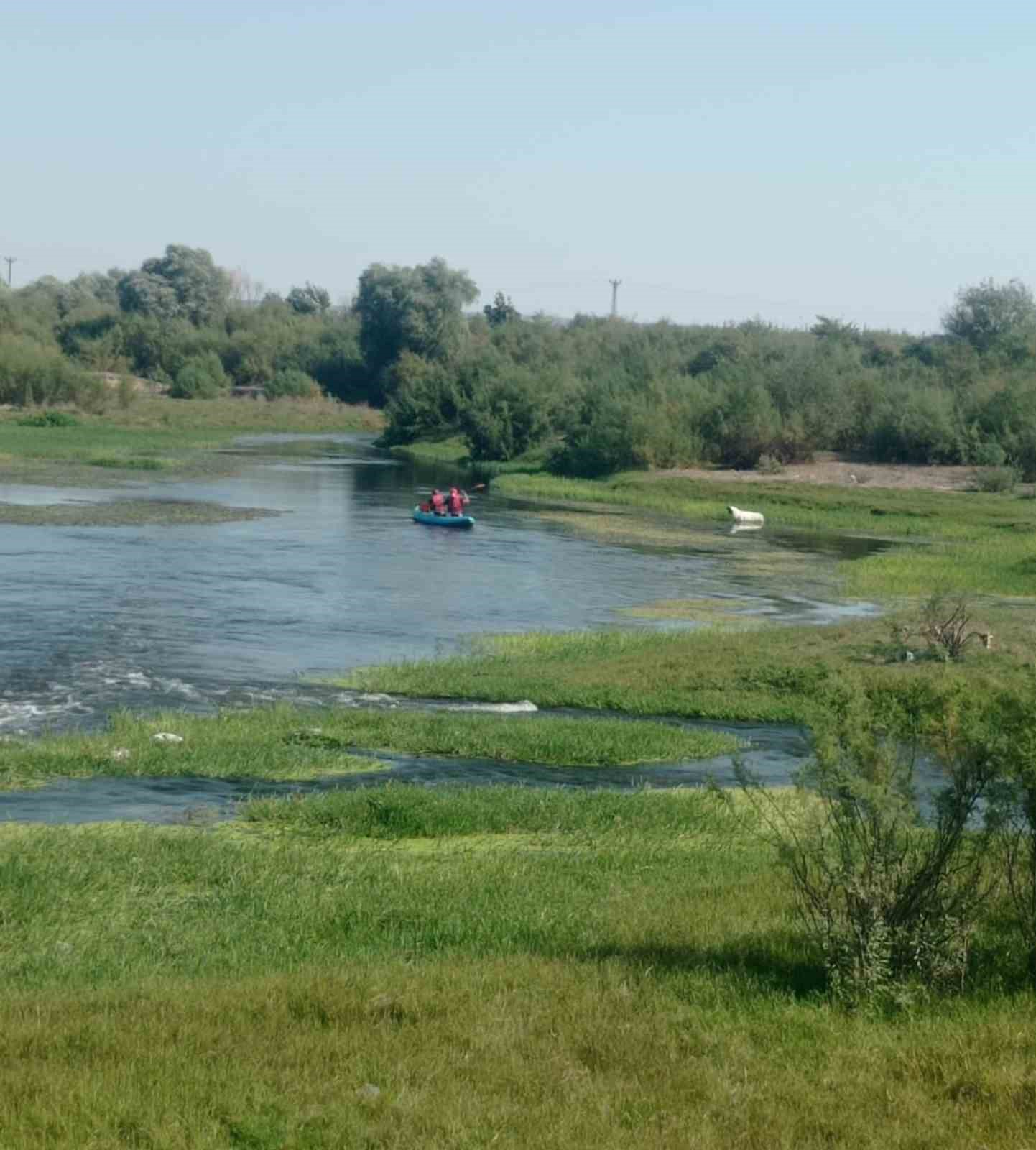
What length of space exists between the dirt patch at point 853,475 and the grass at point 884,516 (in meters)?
1.72

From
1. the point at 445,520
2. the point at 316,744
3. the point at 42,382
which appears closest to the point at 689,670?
the point at 316,744

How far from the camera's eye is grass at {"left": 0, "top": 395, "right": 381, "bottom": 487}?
67.8 metres

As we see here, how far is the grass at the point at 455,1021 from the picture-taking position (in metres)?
6.82

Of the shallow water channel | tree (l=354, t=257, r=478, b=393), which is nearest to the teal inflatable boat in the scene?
the shallow water channel

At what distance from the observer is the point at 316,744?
19.7m

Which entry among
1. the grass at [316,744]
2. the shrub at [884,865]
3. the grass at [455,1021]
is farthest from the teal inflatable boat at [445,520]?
the shrub at [884,865]

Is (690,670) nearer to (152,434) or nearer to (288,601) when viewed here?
(288,601)

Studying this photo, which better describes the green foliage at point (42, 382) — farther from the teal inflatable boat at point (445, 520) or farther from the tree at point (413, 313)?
the teal inflatable boat at point (445, 520)

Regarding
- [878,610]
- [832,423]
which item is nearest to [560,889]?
[878,610]

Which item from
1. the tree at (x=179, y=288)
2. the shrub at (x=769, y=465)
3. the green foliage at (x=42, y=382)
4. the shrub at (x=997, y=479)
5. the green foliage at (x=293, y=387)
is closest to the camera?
the shrub at (x=997, y=479)

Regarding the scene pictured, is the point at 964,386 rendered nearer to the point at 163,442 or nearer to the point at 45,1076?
the point at 163,442

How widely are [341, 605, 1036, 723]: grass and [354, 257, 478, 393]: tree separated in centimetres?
9348

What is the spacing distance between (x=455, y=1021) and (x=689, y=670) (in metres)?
17.4

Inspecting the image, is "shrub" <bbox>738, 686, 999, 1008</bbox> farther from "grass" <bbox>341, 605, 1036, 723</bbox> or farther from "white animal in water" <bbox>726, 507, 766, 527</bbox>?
"white animal in water" <bbox>726, 507, 766, 527</bbox>
